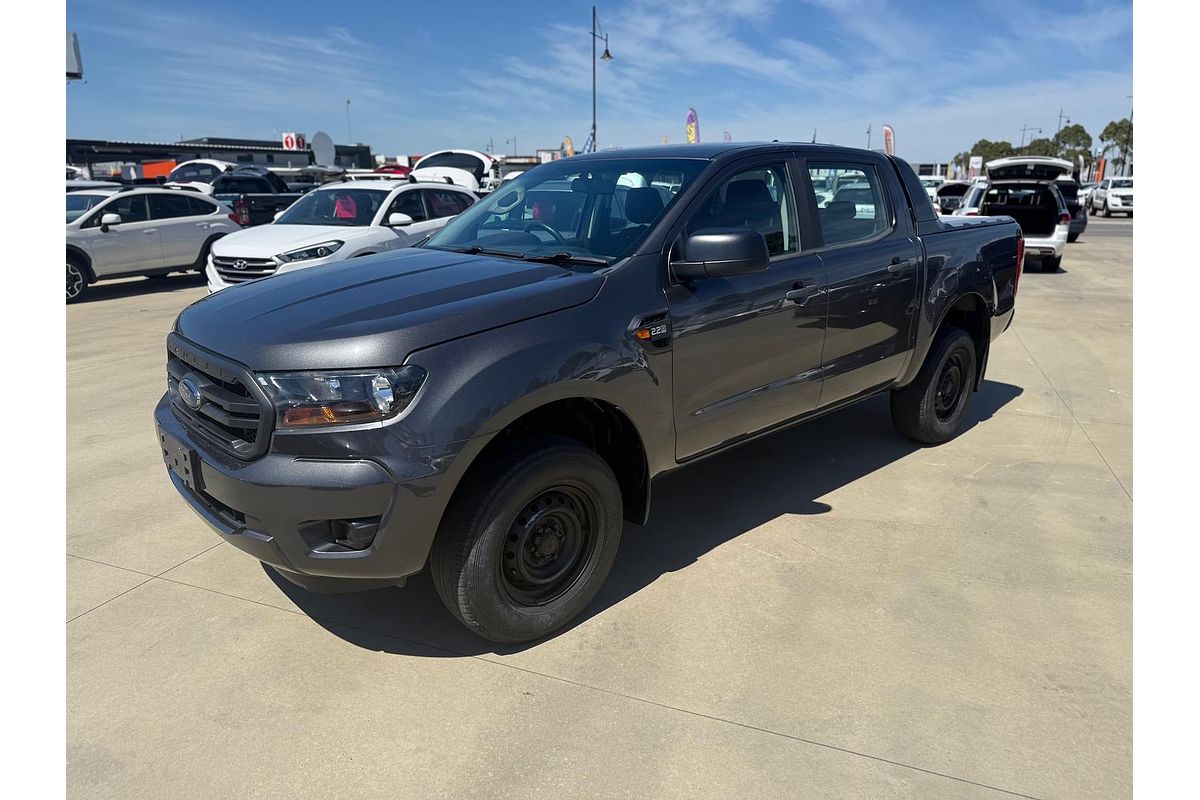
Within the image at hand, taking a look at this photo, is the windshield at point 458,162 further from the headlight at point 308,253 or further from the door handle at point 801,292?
the door handle at point 801,292

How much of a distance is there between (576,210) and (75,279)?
442 inches

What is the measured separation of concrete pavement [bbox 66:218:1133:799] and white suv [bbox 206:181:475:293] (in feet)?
15.5

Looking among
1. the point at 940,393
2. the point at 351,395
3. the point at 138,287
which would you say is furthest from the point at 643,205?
the point at 138,287

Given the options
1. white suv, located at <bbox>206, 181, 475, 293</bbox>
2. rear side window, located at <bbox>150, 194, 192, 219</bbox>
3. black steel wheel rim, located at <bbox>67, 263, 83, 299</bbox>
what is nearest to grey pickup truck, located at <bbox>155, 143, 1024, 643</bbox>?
white suv, located at <bbox>206, 181, 475, 293</bbox>

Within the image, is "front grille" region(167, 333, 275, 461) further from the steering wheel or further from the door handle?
the door handle

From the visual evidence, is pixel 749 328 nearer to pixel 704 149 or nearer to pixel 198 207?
pixel 704 149

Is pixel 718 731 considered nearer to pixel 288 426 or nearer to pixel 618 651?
pixel 618 651

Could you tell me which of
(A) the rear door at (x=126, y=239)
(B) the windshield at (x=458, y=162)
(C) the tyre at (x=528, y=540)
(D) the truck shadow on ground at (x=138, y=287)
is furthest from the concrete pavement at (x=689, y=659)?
(B) the windshield at (x=458, y=162)

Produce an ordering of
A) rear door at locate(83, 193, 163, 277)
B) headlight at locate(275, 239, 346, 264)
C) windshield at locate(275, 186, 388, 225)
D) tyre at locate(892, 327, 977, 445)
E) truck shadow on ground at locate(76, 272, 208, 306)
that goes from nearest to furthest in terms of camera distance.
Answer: tyre at locate(892, 327, 977, 445), headlight at locate(275, 239, 346, 264), windshield at locate(275, 186, 388, 225), rear door at locate(83, 193, 163, 277), truck shadow on ground at locate(76, 272, 208, 306)

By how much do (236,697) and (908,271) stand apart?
388 cm

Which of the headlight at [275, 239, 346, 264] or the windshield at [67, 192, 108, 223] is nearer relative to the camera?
the headlight at [275, 239, 346, 264]

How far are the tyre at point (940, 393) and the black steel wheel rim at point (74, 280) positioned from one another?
11829mm

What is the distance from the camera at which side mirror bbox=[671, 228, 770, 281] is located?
123 inches

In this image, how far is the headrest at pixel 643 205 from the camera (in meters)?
3.41
